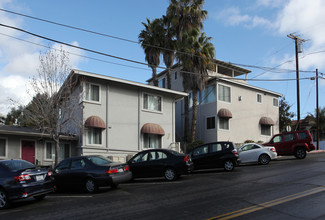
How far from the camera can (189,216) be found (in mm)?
6961

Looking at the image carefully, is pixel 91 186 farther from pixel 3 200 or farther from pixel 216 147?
pixel 216 147

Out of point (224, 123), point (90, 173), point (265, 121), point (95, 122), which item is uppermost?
point (265, 121)

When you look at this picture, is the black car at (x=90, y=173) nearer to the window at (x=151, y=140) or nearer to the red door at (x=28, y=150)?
the red door at (x=28, y=150)

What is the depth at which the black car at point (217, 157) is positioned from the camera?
51.4 ft

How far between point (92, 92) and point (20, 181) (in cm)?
1288

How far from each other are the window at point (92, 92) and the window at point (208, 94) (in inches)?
485

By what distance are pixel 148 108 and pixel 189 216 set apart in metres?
18.1

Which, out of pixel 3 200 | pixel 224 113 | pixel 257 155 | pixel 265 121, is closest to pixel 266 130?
pixel 265 121

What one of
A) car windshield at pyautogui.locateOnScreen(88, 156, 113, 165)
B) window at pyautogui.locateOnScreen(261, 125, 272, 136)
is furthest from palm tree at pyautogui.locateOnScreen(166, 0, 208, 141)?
car windshield at pyautogui.locateOnScreen(88, 156, 113, 165)

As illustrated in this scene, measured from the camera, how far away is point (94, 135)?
2164cm

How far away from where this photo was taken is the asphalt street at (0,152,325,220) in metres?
7.13

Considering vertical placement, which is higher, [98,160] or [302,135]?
[302,135]

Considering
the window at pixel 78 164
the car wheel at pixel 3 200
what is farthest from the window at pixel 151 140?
the car wheel at pixel 3 200

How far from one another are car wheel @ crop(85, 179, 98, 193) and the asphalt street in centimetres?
28
